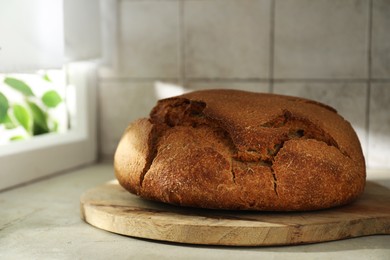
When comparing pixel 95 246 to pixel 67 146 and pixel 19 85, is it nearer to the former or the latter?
pixel 19 85

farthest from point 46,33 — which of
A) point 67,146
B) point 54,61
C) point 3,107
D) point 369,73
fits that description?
point 369,73

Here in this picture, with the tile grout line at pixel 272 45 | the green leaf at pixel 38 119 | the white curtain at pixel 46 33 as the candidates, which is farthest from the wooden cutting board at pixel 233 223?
the tile grout line at pixel 272 45

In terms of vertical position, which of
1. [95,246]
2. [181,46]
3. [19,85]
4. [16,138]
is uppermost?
[181,46]

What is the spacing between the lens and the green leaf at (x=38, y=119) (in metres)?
1.45

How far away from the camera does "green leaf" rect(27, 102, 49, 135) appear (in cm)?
145

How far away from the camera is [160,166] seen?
0.97 metres

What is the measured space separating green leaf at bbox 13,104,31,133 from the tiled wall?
0.37 meters

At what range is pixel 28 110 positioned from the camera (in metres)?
1.43

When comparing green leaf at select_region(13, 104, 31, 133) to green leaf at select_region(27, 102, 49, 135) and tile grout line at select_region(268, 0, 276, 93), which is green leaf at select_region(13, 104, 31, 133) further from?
tile grout line at select_region(268, 0, 276, 93)

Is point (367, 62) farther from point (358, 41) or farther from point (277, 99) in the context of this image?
point (277, 99)

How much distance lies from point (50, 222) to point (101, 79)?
0.79 metres

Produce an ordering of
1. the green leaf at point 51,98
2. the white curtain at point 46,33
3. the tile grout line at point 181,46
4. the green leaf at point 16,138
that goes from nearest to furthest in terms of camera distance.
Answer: the white curtain at point 46,33
the green leaf at point 16,138
the green leaf at point 51,98
the tile grout line at point 181,46

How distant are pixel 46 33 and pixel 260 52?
64 centimetres

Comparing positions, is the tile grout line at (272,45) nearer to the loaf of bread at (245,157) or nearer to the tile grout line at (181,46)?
the tile grout line at (181,46)
